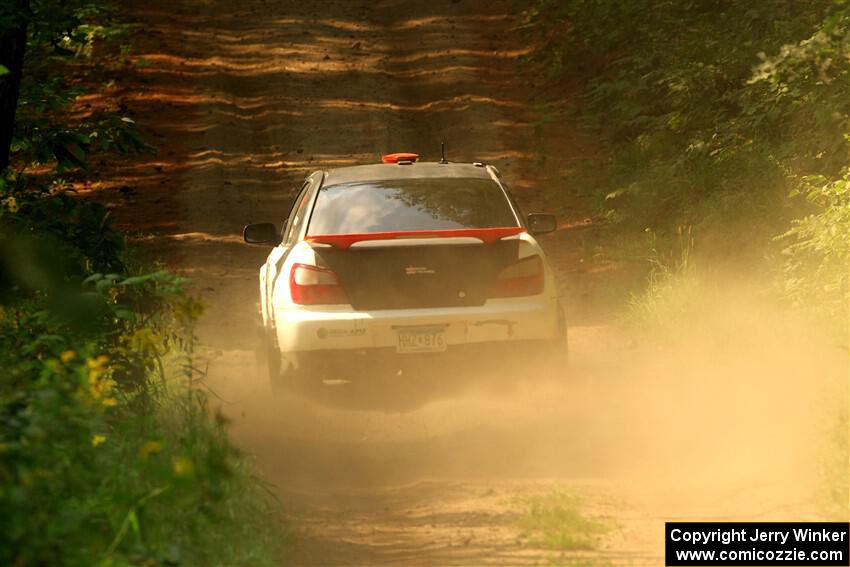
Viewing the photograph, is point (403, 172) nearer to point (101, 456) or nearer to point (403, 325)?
point (403, 325)

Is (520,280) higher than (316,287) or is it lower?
higher

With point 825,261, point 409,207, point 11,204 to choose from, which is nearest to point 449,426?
point 409,207

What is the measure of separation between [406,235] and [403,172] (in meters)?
1.25

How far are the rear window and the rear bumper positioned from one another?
0.68 m

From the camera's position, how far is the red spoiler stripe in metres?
9.34

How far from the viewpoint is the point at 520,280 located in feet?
30.9

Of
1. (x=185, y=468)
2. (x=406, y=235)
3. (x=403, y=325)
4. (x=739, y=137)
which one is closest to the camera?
(x=185, y=468)

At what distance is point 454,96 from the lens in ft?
81.2

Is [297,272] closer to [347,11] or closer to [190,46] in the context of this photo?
[190,46]

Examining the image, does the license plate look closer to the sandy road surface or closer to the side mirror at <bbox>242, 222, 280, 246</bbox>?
the sandy road surface

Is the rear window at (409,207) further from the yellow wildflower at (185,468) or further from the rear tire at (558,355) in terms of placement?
the yellow wildflower at (185,468)

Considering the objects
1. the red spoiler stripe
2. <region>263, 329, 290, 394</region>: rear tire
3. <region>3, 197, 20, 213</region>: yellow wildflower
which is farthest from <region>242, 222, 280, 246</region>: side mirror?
<region>3, 197, 20, 213</region>: yellow wildflower

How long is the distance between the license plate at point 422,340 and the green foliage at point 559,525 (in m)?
1.88

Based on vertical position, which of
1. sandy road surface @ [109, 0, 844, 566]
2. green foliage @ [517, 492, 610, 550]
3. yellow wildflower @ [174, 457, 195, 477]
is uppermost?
sandy road surface @ [109, 0, 844, 566]
